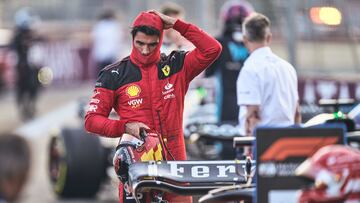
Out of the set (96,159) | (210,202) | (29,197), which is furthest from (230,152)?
(210,202)

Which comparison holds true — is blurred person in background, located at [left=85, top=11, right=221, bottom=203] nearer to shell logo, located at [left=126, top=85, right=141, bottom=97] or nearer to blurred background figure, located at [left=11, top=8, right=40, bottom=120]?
shell logo, located at [left=126, top=85, right=141, bottom=97]

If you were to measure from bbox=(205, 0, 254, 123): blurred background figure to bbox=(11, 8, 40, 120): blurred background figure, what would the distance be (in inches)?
436

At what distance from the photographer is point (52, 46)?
29375 mm

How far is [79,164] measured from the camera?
1341cm

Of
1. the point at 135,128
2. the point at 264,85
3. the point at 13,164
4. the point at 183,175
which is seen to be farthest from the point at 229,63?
the point at 13,164

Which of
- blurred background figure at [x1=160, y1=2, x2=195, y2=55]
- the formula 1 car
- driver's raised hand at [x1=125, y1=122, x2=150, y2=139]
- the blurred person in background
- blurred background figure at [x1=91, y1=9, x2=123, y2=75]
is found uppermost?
blurred background figure at [x1=91, y1=9, x2=123, y2=75]

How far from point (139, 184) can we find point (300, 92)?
760 cm

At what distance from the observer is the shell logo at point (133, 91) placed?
7.72 meters

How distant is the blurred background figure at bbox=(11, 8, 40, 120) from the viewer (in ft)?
75.0

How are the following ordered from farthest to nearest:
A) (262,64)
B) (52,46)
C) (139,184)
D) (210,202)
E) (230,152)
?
(52,46) → (230,152) → (262,64) → (139,184) → (210,202)

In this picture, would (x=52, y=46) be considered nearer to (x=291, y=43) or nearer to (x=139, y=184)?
(x=291, y=43)

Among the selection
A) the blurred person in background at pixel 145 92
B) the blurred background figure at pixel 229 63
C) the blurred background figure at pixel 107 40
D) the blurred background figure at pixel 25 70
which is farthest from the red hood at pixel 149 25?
the blurred background figure at pixel 107 40

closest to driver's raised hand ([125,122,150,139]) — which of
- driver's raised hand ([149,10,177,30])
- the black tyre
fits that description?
driver's raised hand ([149,10,177,30])

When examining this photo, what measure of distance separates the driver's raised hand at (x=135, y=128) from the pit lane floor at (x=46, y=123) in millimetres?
4455
